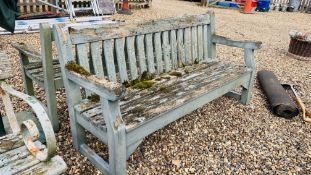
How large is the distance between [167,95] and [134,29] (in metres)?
0.75

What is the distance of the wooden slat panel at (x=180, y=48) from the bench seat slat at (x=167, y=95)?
0.84 ft

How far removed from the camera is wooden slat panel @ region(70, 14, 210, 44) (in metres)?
2.38

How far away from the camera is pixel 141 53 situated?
9.79ft

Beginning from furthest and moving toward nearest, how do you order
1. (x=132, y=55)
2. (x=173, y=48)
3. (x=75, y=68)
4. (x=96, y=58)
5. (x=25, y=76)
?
(x=173, y=48) → (x=25, y=76) → (x=132, y=55) → (x=96, y=58) → (x=75, y=68)

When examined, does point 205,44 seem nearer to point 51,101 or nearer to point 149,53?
point 149,53

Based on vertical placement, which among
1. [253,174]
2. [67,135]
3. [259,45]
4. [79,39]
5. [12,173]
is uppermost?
[79,39]

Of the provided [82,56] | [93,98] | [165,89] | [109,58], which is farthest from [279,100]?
[82,56]

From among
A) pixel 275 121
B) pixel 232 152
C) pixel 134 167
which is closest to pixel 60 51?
pixel 134 167

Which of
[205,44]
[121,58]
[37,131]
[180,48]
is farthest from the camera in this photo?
[205,44]

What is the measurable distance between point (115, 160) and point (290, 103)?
2.60m

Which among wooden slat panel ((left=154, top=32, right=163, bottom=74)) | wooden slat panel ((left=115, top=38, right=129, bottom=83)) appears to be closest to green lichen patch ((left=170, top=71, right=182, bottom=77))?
wooden slat panel ((left=154, top=32, right=163, bottom=74))

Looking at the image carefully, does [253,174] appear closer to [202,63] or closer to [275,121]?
[275,121]

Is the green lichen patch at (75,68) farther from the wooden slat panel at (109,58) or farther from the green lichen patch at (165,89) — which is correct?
the green lichen patch at (165,89)

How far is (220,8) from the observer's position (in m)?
14.3
